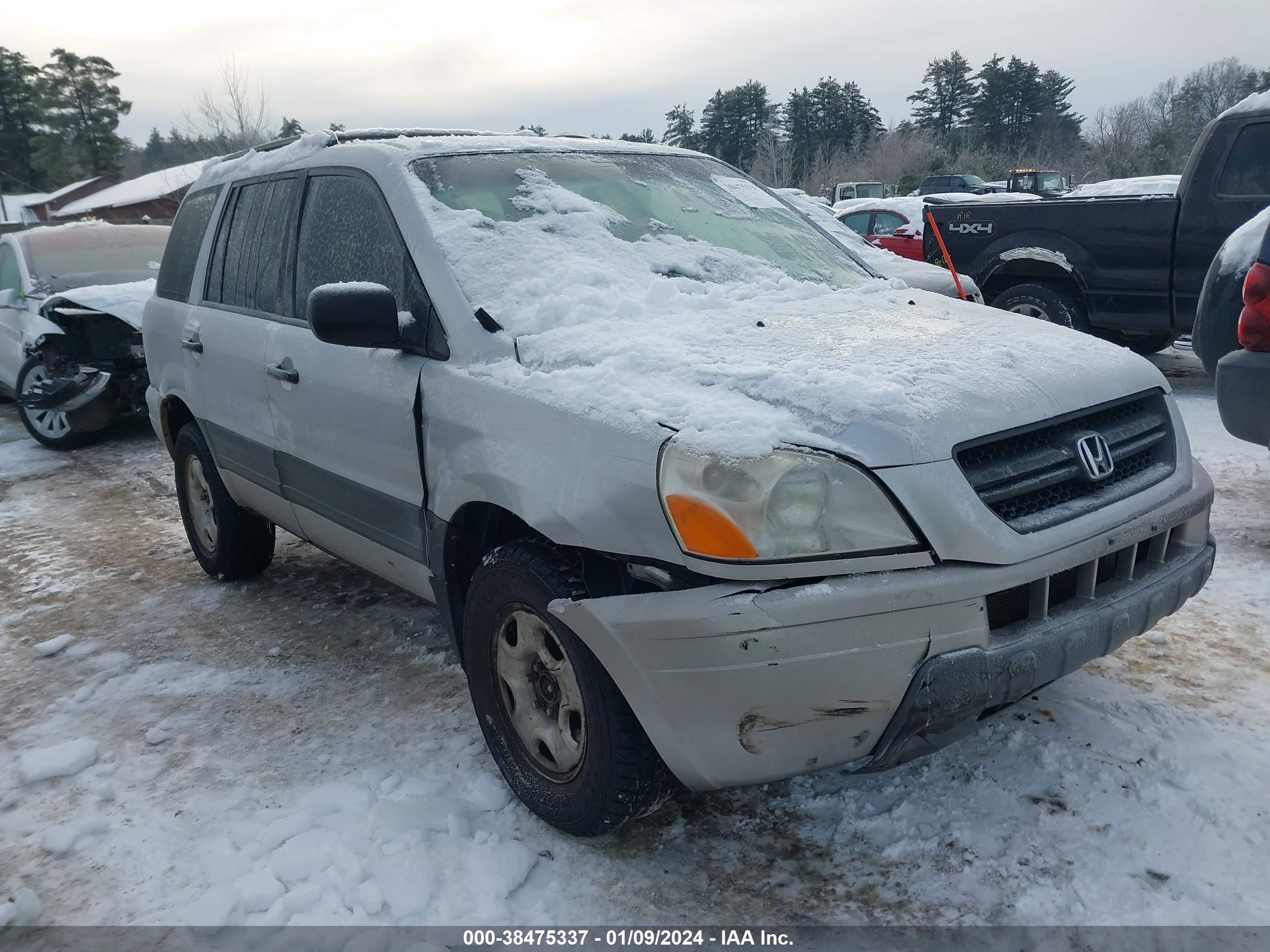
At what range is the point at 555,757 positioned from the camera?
253 centimetres

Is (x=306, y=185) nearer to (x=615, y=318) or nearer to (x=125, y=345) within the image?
(x=615, y=318)

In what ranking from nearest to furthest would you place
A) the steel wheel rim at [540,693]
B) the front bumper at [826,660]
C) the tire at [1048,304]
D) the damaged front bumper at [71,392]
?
the front bumper at [826,660]
the steel wheel rim at [540,693]
the tire at [1048,304]
the damaged front bumper at [71,392]

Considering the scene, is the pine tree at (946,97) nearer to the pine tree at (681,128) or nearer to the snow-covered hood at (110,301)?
the pine tree at (681,128)

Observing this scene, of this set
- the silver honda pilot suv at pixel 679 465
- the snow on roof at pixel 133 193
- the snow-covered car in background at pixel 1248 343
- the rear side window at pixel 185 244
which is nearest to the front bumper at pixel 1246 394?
the snow-covered car in background at pixel 1248 343

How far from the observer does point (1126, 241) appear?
7.27 m

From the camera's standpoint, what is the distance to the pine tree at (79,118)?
179ft

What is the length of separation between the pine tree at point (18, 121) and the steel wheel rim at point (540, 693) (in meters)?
61.2

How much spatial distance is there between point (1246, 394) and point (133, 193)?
5255cm

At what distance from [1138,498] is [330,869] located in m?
2.25

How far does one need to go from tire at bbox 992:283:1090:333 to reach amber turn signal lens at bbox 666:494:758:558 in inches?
252

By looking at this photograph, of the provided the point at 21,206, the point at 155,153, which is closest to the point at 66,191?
the point at 21,206

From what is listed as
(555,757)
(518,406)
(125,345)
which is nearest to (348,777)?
(555,757)

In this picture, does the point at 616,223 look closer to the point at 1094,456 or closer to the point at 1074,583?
the point at 1094,456

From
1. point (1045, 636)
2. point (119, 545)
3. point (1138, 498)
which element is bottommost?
point (119, 545)
